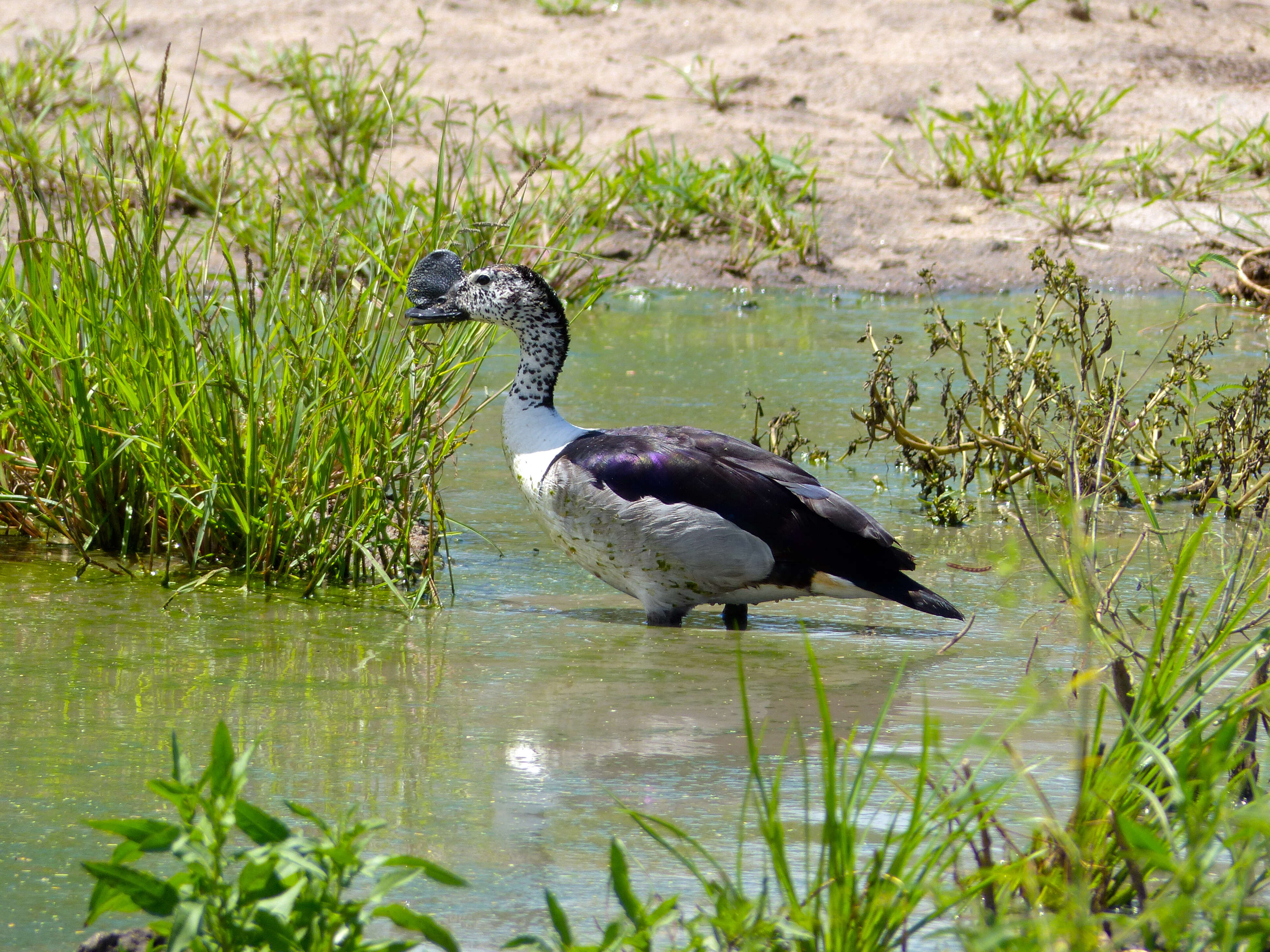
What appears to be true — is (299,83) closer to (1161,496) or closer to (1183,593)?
(1161,496)

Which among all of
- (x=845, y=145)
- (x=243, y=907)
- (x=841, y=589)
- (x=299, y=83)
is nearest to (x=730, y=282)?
(x=845, y=145)

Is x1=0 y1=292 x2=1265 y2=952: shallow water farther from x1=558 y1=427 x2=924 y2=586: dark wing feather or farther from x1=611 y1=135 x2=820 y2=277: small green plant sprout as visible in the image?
x1=611 y1=135 x2=820 y2=277: small green plant sprout

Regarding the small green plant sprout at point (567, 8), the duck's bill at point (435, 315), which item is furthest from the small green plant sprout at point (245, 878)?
the small green plant sprout at point (567, 8)

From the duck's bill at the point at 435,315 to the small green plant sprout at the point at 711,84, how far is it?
6.67 m

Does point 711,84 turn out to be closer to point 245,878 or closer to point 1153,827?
point 1153,827

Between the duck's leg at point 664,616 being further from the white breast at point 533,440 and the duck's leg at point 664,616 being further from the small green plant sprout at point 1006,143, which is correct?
the small green plant sprout at point 1006,143

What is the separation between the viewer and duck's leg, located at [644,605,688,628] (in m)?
4.61

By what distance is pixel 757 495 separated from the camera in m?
4.52

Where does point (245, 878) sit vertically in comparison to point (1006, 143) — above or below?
below

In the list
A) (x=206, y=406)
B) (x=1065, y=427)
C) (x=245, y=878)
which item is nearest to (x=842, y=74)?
(x=1065, y=427)

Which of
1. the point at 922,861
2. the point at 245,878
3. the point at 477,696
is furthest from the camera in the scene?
the point at 477,696

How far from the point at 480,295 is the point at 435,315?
0.21 m

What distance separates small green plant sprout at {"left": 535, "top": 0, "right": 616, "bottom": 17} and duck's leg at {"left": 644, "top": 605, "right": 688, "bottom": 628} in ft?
29.5

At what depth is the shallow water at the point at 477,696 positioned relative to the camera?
2625 mm
